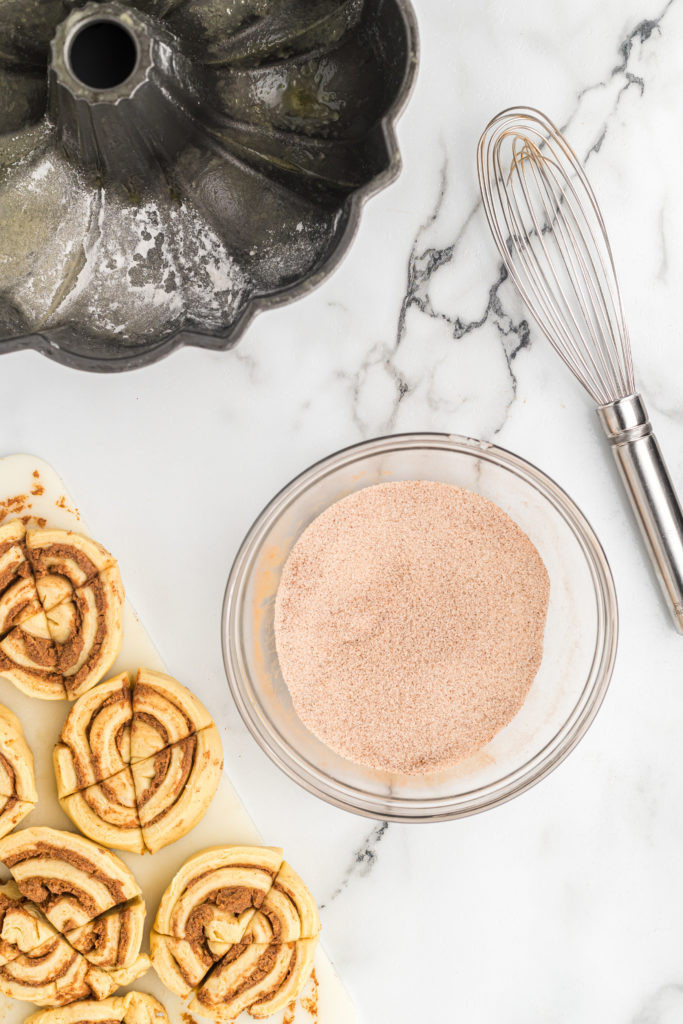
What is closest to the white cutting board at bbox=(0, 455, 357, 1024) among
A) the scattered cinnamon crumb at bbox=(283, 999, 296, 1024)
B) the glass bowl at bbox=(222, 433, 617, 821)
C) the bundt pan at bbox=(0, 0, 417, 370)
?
the scattered cinnamon crumb at bbox=(283, 999, 296, 1024)

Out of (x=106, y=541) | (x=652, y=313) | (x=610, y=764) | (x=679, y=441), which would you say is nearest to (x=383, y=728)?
(x=610, y=764)

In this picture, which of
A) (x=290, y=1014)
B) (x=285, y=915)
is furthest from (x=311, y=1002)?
(x=285, y=915)

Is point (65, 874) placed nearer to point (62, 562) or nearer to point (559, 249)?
point (62, 562)

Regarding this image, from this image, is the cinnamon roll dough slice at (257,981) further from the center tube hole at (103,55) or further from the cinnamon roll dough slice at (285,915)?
the center tube hole at (103,55)

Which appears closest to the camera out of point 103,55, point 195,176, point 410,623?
point 103,55

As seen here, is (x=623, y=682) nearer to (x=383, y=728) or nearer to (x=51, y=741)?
(x=383, y=728)

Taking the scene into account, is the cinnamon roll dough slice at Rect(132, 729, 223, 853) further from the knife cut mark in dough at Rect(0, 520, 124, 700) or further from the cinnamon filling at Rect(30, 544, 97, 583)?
the cinnamon filling at Rect(30, 544, 97, 583)
